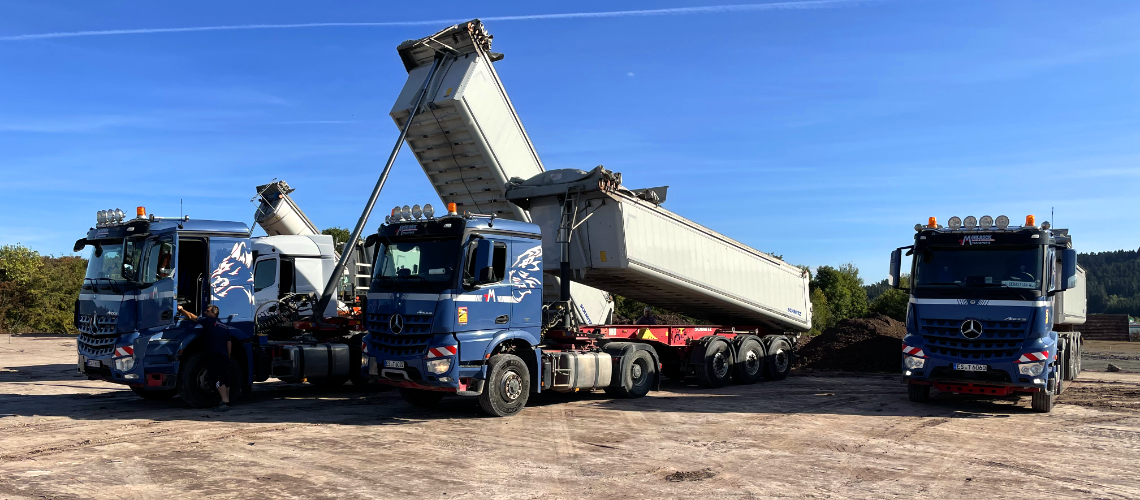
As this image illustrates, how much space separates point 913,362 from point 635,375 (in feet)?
14.7

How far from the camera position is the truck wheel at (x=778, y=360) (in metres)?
17.6

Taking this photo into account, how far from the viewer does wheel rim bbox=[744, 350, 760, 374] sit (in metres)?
16.8

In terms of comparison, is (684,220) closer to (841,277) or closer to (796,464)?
(796,464)

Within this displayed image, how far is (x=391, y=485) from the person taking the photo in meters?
7.35

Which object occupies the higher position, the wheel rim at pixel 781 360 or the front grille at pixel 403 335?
the front grille at pixel 403 335

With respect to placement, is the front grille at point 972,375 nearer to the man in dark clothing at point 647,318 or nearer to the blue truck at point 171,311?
the man in dark clothing at point 647,318

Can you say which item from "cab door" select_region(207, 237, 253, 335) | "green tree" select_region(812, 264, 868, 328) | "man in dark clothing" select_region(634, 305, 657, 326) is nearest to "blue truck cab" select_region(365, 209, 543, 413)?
"cab door" select_region(207, 237, 253, 335)

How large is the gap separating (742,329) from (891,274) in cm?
482

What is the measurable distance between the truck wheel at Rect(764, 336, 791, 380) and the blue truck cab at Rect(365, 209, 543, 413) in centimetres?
737

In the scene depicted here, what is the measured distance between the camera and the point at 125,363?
11.8 m

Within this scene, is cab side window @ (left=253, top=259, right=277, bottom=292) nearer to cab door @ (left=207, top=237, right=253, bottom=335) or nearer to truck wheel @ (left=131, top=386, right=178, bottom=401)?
cab door @ (left=207, top=237, right=253, bottom=335)

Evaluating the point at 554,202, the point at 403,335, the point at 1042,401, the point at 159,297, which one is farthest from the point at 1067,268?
the point at 159,297

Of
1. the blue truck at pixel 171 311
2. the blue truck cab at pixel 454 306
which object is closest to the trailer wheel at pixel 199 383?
the blue truck at pixel 171 311

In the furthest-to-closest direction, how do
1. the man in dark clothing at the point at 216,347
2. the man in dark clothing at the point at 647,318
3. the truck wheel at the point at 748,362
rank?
the truck wheel at the point at 748,362
the man in dark clothing at the point at 647,318
the man in dark clothing at the point at 216,347
